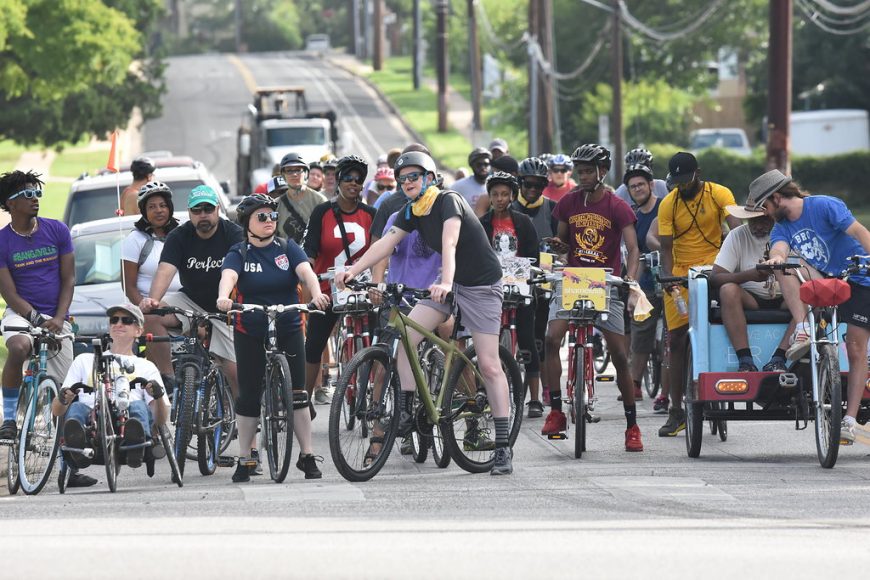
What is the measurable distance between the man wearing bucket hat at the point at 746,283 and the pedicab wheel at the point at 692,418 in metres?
0.39

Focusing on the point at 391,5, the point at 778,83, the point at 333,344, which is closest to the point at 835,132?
the point at 778,83

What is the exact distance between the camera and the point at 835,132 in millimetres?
65750

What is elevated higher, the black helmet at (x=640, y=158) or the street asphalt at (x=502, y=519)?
the black helmet at (x=640, y=158)

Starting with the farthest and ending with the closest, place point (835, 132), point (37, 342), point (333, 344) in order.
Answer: point (835, 132), point (333, 344), point (37, 342)

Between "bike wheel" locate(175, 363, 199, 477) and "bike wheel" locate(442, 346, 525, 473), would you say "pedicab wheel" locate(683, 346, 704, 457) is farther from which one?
"bike wheel" locate(175, 363, 199, 477)

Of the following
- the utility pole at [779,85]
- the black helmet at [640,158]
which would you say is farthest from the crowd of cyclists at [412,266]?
the utility pole at [779,85]

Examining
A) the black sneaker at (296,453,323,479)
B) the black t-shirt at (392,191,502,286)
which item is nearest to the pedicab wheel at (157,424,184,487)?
the black sneaker at (296,453,323,479)

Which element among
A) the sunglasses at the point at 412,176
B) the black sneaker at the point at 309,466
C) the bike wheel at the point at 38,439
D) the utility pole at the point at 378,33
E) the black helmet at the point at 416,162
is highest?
the utility pole at the point at 378,33

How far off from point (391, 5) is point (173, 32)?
877 inches

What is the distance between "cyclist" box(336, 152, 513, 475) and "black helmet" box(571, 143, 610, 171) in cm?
202

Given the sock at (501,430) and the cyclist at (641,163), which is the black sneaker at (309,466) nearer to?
the sock at (501,430)

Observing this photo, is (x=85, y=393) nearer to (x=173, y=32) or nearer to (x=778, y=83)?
(x=778, y=83)

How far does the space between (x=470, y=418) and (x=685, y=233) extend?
284 centimetres

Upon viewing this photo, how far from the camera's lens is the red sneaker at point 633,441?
13094 millimetres
